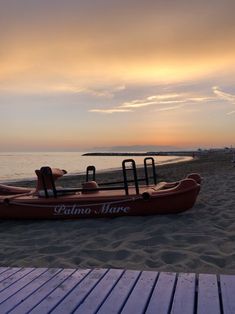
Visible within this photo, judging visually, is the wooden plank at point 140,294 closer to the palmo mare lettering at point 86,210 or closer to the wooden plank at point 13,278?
the wooden plank at point 13,278

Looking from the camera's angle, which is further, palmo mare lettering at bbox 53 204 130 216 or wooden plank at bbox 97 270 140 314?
palmo mare lettering at bbox 53 204 130 216

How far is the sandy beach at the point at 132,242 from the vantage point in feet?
17.8

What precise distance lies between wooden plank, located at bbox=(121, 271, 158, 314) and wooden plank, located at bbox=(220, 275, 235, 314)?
0.60 meters

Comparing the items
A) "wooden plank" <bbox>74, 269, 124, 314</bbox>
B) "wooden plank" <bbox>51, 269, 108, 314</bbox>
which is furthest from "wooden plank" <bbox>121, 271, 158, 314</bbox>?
"wooden plank" <bbox>51, 269, 108, 314</bbox>

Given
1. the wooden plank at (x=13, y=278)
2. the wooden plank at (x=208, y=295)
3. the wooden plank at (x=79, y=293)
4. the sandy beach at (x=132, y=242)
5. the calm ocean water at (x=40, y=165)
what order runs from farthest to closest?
the calm ocean water at (x=40, y=165)
the sandy beach at (x=132, y=242)
the wooden plank at (x=13, y=278)
the wooden plank at (x=79, y=293)
the wooden plank at (x=208, y=295)

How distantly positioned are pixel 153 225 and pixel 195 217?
43.7 inches

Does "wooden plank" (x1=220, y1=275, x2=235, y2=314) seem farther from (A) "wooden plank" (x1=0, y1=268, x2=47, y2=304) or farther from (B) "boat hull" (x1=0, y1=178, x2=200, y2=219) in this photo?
(B) "boat hull" (x1=0, y1=178, x2=200, y2=219)

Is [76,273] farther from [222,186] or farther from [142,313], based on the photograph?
[222,186]

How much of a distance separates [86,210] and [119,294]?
5296mm

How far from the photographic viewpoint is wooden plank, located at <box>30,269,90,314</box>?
3246 mm

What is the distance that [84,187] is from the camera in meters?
9.58

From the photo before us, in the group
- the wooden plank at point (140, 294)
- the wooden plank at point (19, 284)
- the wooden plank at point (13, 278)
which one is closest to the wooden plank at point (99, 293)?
the wooden plank at point (140, 294)

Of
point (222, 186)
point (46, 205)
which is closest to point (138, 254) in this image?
point (46, 205)

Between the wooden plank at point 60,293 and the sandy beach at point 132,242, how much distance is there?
52.2 inches
